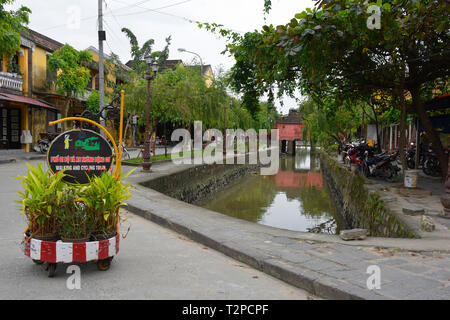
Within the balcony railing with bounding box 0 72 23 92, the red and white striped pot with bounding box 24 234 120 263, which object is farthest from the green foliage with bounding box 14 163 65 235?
the balcony railing with bounding box 0 72 23 92

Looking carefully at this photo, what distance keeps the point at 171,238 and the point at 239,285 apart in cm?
230

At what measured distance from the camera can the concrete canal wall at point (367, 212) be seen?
6938mm

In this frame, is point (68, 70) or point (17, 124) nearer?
point (17, 124)

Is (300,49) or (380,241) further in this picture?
(300,49)

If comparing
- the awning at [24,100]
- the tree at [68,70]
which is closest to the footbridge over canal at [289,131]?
the tree at [68,70]

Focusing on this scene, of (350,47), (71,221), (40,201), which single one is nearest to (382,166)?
(350,47)

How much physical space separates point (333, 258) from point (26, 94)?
804 inches

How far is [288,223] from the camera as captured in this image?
44.3 ft

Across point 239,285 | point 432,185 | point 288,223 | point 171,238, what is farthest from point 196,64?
point 239,285

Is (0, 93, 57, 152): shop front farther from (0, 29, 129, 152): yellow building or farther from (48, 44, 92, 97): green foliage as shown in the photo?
(48, 44, 92, 97): green foliage

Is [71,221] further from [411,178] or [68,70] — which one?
[68,70]

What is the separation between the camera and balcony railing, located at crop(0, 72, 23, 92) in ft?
59.8

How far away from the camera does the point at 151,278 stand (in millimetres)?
3943
